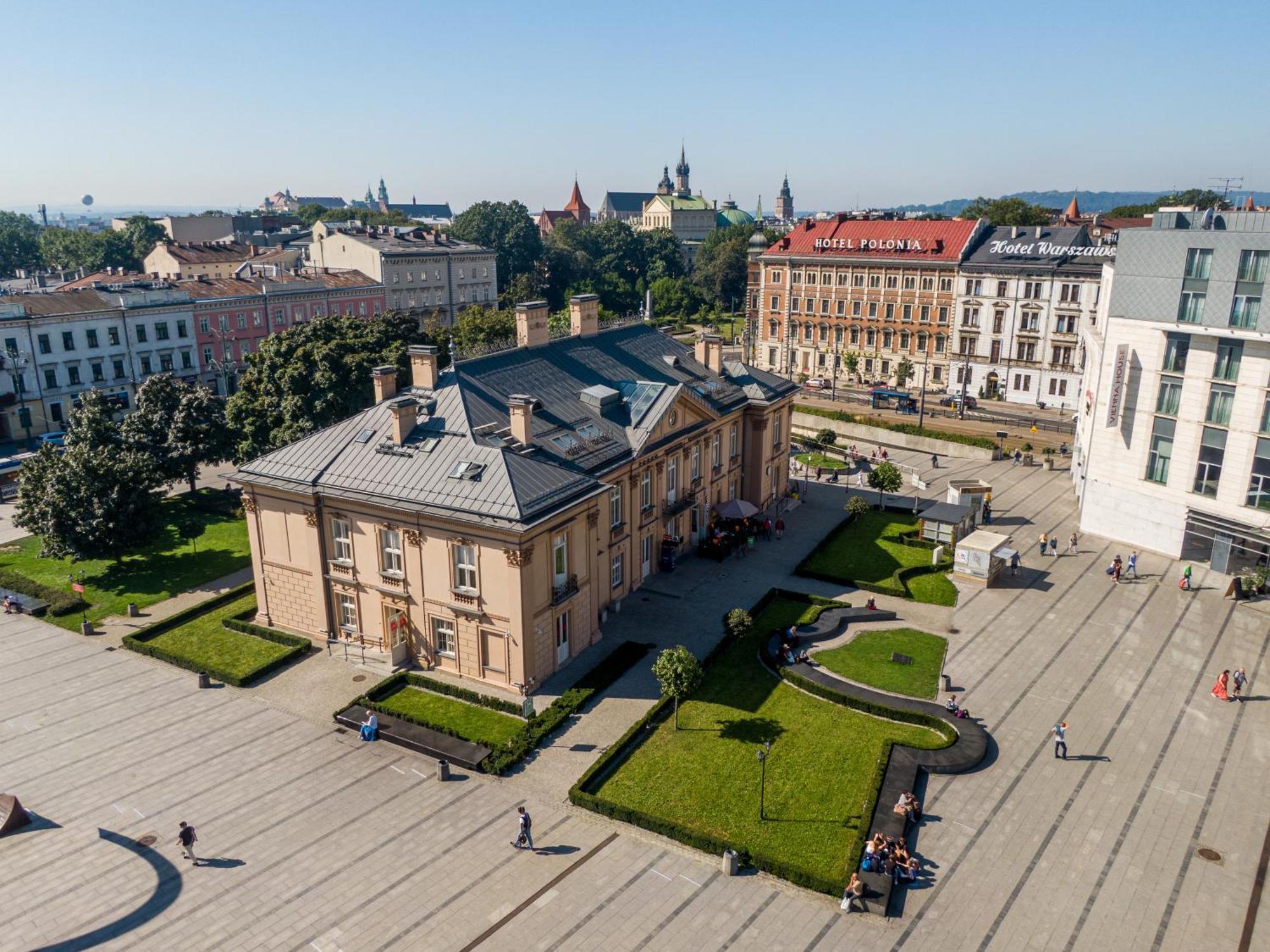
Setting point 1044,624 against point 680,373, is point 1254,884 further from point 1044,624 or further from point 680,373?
point 680,373

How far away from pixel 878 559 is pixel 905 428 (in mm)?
32016

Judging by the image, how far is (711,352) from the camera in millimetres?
64688

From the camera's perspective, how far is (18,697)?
41219mm

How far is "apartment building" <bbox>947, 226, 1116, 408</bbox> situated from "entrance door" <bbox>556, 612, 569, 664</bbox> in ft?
229

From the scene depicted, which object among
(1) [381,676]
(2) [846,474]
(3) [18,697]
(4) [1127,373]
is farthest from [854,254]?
(3) [18,697]

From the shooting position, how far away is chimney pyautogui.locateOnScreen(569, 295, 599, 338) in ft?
191

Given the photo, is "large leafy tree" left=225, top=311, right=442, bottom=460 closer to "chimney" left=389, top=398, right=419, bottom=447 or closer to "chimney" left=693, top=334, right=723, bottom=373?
"chimney" left=389, top=398, right=419, bottom=447

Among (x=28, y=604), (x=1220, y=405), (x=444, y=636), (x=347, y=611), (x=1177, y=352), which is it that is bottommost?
(x=28, y=604)

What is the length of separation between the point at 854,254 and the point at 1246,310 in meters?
62.3

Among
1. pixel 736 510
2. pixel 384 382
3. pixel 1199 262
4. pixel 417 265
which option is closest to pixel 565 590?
pixel 384 382

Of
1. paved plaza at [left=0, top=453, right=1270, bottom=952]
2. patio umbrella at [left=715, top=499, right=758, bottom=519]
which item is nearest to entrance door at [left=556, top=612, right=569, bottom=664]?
paved plaza at [left=0, top=453, right=1270, bottom=952]

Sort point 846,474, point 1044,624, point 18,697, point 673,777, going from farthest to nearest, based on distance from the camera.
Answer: point 846,474 → point 1044,624 → point 18,697 → point 673,777

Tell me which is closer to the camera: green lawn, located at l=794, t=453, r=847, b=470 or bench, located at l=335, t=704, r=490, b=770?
bench, located at l=335, t=704, r=490, b=770

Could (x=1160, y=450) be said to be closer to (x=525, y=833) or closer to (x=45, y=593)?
(x=525, y=833)
